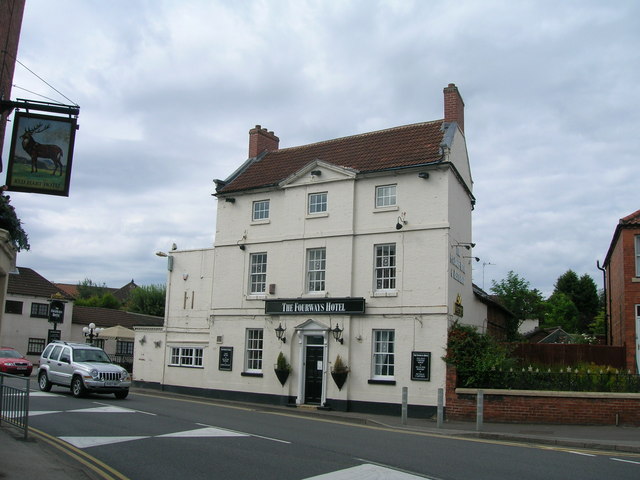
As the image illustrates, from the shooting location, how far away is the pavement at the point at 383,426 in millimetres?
9141

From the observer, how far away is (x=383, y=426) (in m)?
18.7

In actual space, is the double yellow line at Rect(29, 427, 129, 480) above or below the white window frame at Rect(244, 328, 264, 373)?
below

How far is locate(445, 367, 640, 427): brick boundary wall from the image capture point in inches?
708

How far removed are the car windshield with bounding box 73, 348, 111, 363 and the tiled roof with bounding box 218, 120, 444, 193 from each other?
353 inches

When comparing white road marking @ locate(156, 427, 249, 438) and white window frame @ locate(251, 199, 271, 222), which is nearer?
white road marking @ locate(156, 427, 249, 438)

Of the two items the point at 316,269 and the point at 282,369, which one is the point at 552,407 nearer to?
the point at 282,369

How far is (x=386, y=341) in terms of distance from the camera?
2272 centimetres

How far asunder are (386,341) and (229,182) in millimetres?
10859

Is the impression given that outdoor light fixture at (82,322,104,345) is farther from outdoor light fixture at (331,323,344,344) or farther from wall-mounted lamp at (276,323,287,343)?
outdoor light fixture at (331,323,344,344)

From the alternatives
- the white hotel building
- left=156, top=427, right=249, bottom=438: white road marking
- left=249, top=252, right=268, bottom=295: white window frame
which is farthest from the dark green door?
left=156, top=427, right=249, bottom=438: white road marking

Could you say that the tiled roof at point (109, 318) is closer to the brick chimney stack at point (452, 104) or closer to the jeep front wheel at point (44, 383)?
the jeep front wheel at point (44, 383)

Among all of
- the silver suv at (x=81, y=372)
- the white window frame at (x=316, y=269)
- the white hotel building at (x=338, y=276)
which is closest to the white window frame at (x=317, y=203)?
the white hotel building at (x=338, y=276)

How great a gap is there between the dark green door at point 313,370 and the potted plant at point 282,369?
0.75 metres

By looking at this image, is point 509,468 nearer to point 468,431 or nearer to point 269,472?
point 269,472
